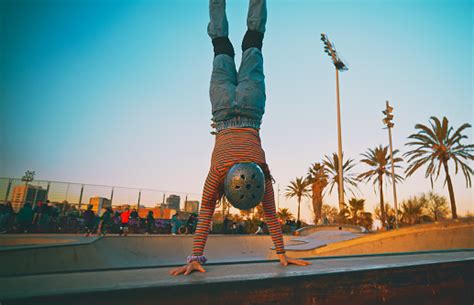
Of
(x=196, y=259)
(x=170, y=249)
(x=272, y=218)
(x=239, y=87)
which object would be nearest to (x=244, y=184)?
(x=272, y=218)

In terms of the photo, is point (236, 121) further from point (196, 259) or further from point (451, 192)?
point (451, 192)

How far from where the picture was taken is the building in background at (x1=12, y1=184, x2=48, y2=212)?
1535 cm

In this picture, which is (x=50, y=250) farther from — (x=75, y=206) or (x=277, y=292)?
(x=75, y=206)

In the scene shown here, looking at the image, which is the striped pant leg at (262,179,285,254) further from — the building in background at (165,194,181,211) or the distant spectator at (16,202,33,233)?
the building in background at (165,194,181,211)

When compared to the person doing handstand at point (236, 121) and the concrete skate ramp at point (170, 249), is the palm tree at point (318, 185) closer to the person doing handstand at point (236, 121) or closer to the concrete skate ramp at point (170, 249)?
the concrete skate ramp at point (170, 249)

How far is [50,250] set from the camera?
7230 millimetres

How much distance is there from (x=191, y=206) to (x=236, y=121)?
19.6 m

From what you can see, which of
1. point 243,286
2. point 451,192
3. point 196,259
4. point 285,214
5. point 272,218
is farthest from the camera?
point 285,214

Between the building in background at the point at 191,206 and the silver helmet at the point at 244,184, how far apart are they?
19.7m

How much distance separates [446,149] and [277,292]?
26.4m

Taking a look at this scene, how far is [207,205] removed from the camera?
312cm

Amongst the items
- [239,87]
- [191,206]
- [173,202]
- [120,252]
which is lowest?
[120,252]

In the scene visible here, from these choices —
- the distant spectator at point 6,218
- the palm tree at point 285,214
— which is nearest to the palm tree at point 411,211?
the palm tree at point 285,214

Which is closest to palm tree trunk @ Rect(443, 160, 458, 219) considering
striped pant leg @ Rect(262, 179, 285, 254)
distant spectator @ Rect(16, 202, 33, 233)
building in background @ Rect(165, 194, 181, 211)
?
building in background @ Rect(165, 194, 181, 211)
